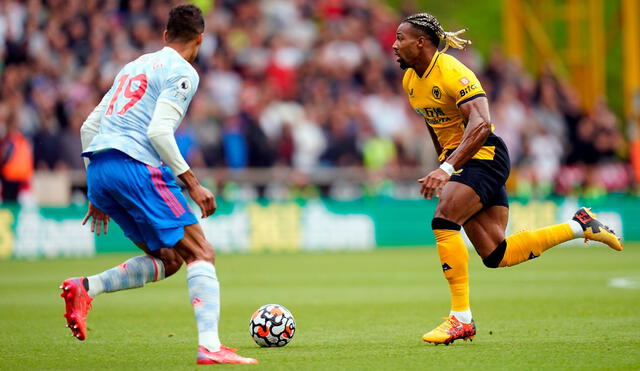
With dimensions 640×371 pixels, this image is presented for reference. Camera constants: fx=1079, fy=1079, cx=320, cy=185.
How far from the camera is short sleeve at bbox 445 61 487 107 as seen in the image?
7945 millimetres

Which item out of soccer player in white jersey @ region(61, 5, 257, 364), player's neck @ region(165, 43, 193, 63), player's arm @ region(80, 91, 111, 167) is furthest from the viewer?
player's arm @ region(80, 91, 111, 167)

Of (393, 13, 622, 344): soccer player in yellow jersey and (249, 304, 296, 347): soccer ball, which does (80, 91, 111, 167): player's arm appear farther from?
(393, 13, 622, 344): soccer player in yellow jersey

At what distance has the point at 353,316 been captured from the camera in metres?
10.1

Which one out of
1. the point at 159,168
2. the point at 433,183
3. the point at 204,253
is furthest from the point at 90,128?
the point at 433,183

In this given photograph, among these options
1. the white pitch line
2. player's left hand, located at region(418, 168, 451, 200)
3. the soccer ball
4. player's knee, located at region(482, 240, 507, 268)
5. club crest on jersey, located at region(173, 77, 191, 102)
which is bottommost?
the soccer ball

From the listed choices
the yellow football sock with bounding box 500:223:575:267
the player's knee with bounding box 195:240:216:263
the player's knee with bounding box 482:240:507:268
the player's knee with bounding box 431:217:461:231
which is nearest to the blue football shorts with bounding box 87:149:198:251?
the player's knee with bounding box 195:240:216:263

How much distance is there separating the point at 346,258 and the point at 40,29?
23.8 feet

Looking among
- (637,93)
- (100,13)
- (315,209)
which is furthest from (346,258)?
(637,93)

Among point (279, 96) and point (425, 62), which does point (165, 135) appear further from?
point (279, 96)

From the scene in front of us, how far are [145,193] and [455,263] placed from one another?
249 centimetres

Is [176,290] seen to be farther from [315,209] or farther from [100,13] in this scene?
[100,13]

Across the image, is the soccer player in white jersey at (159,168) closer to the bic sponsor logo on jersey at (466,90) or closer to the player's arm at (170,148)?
the player's arm at (170,148)

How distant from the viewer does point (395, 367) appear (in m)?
6.68

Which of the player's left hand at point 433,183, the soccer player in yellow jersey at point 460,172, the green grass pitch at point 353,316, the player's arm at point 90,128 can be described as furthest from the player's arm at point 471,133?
the player's arm at point 90,128
